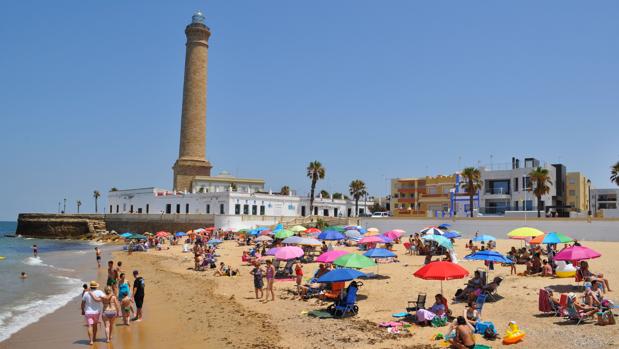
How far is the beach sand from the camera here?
11.1 metres

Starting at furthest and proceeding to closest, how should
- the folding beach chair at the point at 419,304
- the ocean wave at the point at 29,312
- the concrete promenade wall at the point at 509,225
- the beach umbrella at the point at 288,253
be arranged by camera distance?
the concrete promenade wall at the point at 509,225 → the beach umbrella at the point at 288,253 → the ocean wave at the point at 29,312 → the folding beach chair at the point at 419,304

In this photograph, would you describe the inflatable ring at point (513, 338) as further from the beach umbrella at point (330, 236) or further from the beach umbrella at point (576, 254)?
the beach umbrella at point (330, 236)

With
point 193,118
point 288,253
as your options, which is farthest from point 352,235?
point 193,118

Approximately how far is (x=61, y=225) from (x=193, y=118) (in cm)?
2438

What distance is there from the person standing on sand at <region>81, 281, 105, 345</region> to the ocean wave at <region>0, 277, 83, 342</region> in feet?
9.42

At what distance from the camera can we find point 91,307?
1191 cm

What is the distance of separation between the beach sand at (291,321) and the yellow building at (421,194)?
3661 cm

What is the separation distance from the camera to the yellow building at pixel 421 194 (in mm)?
58906

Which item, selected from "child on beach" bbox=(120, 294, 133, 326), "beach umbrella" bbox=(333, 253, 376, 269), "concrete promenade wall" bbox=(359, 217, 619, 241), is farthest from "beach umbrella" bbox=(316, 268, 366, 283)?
"concrete promenade wall" bbox=(359, 217, 619, 241)

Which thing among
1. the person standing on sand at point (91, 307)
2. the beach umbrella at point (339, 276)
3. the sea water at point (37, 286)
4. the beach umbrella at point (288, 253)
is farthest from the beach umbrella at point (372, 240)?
the person standing on sand at point (91, 307)

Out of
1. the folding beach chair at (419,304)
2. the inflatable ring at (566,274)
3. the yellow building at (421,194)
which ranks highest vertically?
the yellow building at (421,194)

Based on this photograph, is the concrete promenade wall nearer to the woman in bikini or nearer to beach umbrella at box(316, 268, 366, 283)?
beach umbrella at box(316, 268, 366, 283)

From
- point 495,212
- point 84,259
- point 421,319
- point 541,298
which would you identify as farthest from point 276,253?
point 495,212

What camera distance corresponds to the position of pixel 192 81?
6525cm
